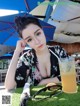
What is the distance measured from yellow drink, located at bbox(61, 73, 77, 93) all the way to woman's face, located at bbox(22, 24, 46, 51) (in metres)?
0.32

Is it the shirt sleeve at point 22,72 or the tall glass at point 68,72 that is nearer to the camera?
the tall glass at point 68,72

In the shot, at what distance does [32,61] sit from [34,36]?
0.17 meters

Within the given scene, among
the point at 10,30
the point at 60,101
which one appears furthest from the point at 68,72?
the point at 10,30

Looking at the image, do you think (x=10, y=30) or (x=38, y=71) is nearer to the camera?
(x=38, y=71)

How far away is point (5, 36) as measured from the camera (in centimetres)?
347

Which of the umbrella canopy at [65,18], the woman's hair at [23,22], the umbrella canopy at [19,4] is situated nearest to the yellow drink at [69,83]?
the woman's hair at [23,22]

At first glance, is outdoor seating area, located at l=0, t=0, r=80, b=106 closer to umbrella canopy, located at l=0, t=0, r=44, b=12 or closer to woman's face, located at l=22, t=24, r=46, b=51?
woman's face, located at l=22, t=24, r=46, b=51

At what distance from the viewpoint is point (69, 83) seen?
103 cm

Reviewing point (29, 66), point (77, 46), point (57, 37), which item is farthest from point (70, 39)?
point (29, 66)

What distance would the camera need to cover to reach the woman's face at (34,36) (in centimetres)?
130

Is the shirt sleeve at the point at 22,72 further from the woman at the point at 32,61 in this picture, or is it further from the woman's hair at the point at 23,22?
the woman's hair at the point at 23,22

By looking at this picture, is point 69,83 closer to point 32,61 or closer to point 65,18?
point 32,61

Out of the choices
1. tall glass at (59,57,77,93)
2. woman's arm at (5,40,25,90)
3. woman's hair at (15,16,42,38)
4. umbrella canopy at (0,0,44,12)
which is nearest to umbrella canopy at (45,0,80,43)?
umbrella canopy at (0,0,44,12)

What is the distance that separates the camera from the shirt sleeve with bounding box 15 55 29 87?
4.41 feet
